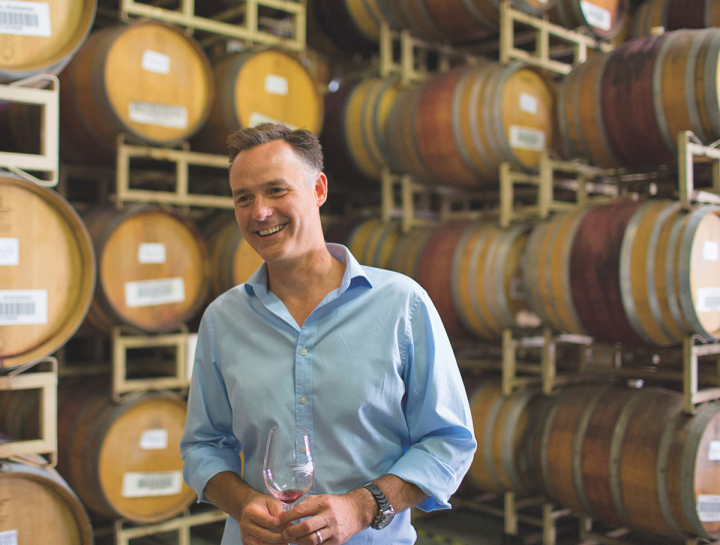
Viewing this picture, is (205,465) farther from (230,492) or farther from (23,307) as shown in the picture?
(23,307)

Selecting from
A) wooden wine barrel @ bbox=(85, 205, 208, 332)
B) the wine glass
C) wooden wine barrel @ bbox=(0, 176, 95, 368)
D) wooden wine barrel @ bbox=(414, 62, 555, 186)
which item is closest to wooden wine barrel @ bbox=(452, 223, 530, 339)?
wooden wine barrel @ bbox=(414, 62, 555, 186)

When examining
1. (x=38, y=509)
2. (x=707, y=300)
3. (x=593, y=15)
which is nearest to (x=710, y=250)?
(x=707, y=300)

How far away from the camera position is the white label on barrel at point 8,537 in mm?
2752

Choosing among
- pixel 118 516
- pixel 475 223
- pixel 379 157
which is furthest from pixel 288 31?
pixel 118 516

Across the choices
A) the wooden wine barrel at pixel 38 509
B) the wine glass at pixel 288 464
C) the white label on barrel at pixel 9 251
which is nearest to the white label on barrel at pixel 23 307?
the white label on barrel at pixel 9 251

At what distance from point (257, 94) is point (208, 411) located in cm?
277

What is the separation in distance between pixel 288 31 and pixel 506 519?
4062mm

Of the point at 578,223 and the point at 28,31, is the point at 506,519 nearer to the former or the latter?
the point at 578,223

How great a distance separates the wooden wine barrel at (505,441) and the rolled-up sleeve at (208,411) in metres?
2.66

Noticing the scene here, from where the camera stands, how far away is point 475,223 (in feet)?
15.7

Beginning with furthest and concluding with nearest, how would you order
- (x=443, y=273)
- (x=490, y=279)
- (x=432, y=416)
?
(x=443, y=273) < (x=490, y=279) < (x=432, y=416)

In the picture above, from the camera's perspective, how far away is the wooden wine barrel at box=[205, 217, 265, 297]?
4273mm

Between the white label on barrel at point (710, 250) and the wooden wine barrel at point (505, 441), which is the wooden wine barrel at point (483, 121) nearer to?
the white label on barrel at point (710, 250)

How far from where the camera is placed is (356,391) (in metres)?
1.85
